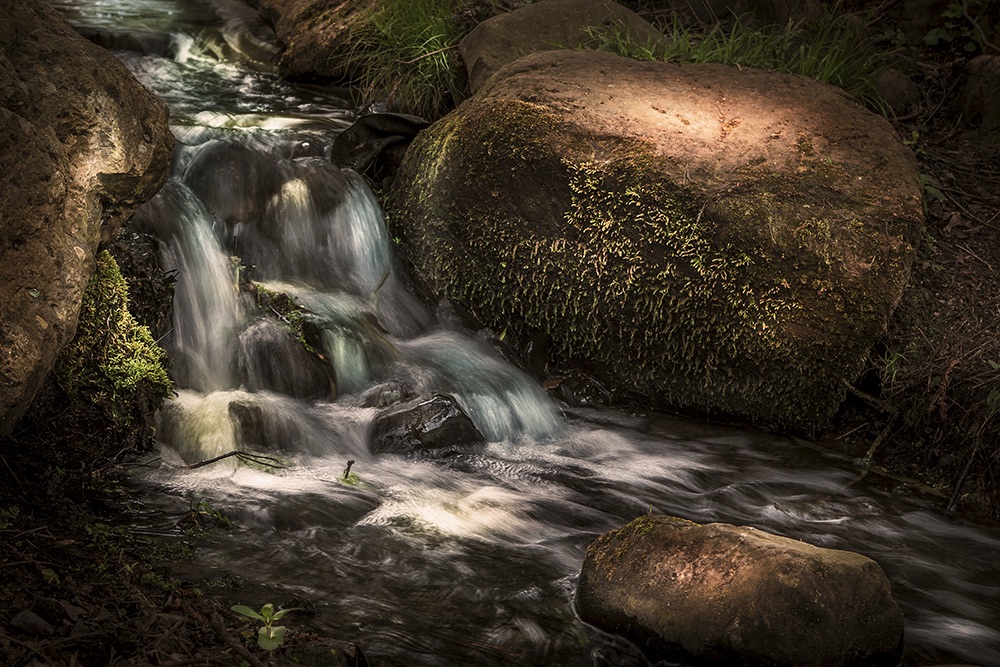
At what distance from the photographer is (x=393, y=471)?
4684mm

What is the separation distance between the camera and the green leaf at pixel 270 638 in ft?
9.25

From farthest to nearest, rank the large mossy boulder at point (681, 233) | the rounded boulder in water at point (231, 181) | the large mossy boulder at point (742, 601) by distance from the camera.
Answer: the rounded boulder in water at point (231, 181) → the large mossy boulder at point (681, 233) → the large mossy boulder at point (742, 601)

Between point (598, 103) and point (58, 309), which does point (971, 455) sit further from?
point (58, 309)

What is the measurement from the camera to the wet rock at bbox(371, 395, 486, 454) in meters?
4.85

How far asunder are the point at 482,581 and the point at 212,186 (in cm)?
332

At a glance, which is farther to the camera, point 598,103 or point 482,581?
point 598,103

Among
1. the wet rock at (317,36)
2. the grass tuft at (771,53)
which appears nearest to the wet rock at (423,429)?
the grass tuft at (771,53)

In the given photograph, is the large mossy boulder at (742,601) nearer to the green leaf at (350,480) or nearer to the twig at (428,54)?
the green leaf at (350,480)

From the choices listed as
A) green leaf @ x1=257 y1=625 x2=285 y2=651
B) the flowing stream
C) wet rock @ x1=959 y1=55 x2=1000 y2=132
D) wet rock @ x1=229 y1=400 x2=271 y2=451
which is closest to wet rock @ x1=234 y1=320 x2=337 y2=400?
the flowing stream

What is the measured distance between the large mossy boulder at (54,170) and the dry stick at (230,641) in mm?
1023

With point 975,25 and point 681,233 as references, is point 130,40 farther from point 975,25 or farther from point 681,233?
point 975,25

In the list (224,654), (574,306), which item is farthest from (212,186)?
(224,654)

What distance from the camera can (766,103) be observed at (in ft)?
19.7

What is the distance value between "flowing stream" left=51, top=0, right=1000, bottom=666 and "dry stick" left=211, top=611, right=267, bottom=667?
0.36 meters
